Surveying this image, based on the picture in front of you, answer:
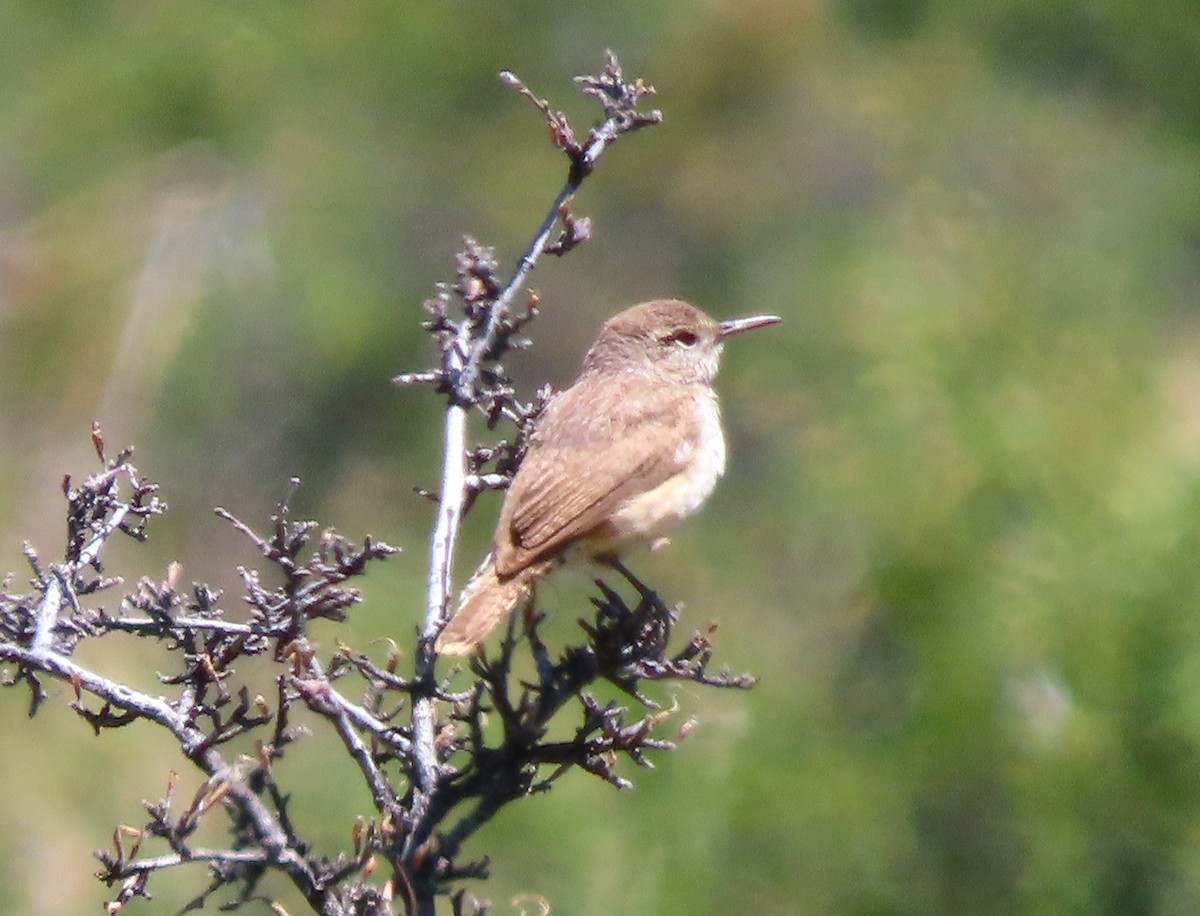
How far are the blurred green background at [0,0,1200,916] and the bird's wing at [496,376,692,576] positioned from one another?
1534 mm

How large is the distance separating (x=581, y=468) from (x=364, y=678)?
1451 mm

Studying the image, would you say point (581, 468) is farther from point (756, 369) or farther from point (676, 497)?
point (756, 369)

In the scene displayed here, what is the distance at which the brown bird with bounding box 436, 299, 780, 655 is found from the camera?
4195 millimetres

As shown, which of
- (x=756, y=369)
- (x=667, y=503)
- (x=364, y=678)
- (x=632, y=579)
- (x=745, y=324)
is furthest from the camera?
(x=756, y=369)

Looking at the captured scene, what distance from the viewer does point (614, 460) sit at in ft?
15.4

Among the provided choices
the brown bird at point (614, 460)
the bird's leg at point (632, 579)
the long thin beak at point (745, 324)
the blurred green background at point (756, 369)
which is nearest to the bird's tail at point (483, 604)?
Result: the brown bird at point (614, 460)

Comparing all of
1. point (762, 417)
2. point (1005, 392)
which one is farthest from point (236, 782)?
point (762, 417)

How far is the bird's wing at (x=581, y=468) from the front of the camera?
4242mm

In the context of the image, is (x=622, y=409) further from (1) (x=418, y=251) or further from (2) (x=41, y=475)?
(1) (x=418, y=251)

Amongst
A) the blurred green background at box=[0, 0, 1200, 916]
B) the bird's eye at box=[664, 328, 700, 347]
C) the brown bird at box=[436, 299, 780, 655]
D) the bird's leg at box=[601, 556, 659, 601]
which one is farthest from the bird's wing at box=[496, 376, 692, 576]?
the blurred green background at box=[0, 0, 1200, 916]

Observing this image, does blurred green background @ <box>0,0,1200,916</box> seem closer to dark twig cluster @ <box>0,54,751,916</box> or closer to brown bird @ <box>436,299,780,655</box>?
brown bird @ <box>436,299,780,655</box>

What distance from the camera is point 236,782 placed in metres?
2.66

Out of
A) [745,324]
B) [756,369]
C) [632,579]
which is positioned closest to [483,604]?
[632,579]

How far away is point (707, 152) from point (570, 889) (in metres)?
7.08
